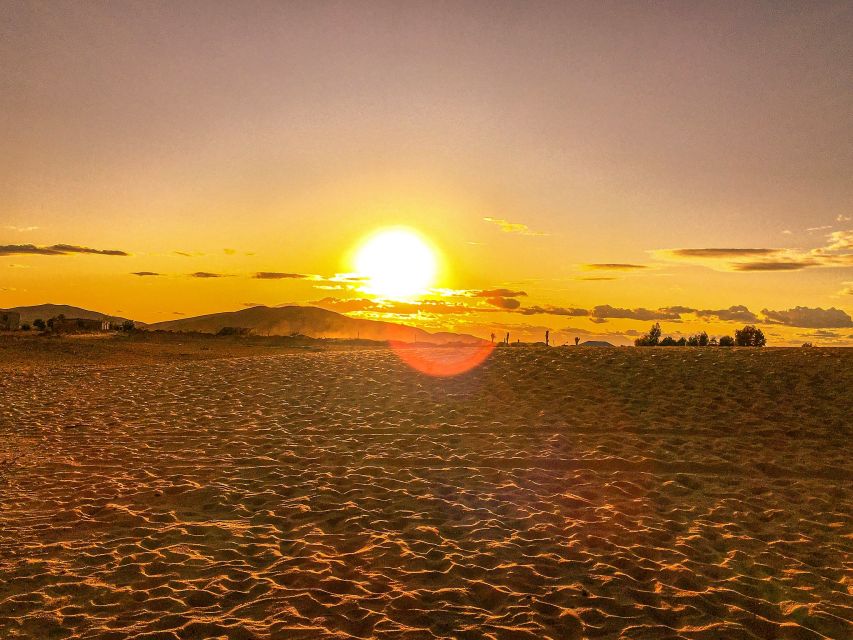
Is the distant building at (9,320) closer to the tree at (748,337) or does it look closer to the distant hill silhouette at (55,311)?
the tree at (748,337)

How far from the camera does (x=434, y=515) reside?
797 cm

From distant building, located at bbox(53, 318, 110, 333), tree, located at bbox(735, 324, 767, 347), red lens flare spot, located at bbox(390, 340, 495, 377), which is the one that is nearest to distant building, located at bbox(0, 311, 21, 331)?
distant building, located at bbox(53, 318, 110, 333)

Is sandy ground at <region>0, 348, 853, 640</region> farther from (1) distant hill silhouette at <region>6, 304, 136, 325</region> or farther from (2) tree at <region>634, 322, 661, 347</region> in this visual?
(1) distant hill silhouette at <region>6, 304, 136, 325</region>

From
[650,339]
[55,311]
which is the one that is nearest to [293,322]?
[55,311]

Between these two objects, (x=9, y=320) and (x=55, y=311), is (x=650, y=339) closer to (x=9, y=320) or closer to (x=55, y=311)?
(x=9, y=320)

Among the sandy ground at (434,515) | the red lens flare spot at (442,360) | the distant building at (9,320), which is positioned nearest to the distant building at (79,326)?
the distant building at (9,320)

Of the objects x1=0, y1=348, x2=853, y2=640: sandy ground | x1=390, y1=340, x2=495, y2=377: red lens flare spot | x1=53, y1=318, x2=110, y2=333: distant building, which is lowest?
x1=0, y1=348, x2=853, y2=640: sandy ground

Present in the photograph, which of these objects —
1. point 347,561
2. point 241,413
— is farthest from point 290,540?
point 241,413

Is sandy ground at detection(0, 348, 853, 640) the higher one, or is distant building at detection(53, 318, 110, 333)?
distant building at detection(53, 318, 110, 333)

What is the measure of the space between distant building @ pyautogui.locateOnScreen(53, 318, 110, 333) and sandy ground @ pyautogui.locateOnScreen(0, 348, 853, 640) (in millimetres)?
33422

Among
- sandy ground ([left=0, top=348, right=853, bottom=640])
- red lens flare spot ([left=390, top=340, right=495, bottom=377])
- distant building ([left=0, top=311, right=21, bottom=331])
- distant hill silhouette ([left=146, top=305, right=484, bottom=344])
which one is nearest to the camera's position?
sandy ground ([left=0, top=348, right=853, bottom=640])

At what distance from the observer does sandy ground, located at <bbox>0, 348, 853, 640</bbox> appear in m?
5.50

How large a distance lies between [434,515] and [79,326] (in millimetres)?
50284

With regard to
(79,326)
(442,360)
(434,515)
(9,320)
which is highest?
(9,320)
